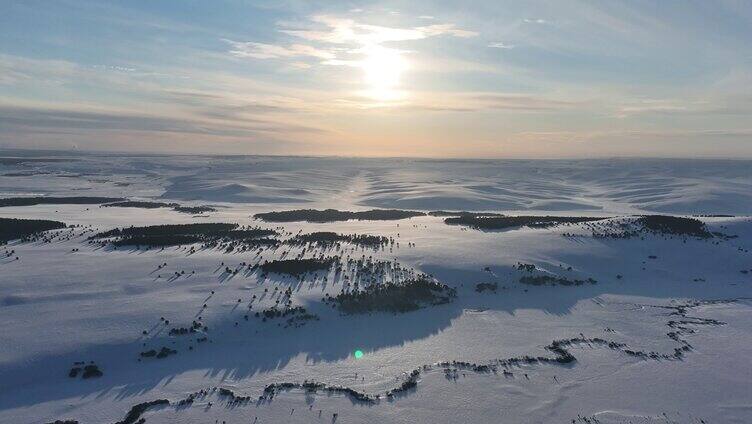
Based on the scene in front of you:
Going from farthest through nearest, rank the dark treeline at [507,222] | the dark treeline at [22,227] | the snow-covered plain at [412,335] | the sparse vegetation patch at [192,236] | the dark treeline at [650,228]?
the dark treeline at [507,222] < the dark treeline at [650,228] < the dark treeline at [22,227] < the sparse vegetation patch at [192,236] < the snow-covered plain at [412,335]

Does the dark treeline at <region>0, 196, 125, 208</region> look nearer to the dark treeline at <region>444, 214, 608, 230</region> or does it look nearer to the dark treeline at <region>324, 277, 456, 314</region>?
the dark treeline at <region>444, 214, 608, 230</region>

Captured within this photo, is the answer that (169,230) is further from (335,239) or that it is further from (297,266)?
(297,266)

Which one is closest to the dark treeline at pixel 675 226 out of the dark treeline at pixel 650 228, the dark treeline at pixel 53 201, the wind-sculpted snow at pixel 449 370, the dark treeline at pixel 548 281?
the dark treeline at pixel 650 228

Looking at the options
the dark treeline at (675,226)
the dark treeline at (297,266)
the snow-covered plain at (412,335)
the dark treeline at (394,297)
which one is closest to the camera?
the snow-covered plain at (412,335)

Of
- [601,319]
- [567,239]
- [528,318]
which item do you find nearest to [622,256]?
[567,239]

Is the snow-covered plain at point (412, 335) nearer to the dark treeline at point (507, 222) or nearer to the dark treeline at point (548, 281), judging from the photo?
the dark treeline at point (548, 281)

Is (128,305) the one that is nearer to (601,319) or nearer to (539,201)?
(601,319)
